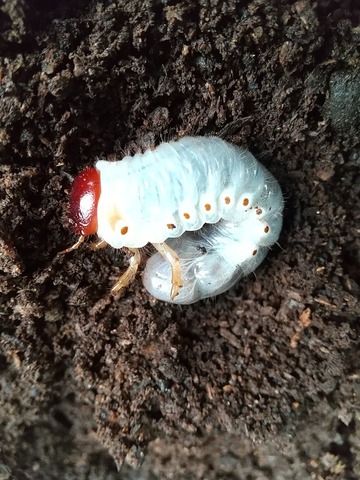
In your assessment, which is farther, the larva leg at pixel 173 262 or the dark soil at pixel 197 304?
the larva leg at pixel 173 262

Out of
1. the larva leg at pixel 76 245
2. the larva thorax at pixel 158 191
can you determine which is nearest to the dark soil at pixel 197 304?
the larva leg at pixel 76 245

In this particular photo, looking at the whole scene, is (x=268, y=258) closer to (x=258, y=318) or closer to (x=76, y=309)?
(x=258, y=318)

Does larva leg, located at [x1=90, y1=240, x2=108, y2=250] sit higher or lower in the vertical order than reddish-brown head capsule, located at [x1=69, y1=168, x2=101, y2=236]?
lower

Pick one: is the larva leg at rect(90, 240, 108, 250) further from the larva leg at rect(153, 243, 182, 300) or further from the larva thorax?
the larva leg at rect(153, 243, 182, 300)

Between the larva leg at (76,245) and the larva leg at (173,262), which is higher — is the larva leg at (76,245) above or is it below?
above

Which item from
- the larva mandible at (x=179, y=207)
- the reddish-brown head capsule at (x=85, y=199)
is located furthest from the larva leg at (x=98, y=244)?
the reddish-brown head capsule at (x=85, y=199)

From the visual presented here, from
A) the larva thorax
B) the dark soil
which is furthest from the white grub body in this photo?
the dark soil

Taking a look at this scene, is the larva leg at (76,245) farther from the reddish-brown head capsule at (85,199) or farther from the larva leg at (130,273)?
the larva leg at (130,273)
